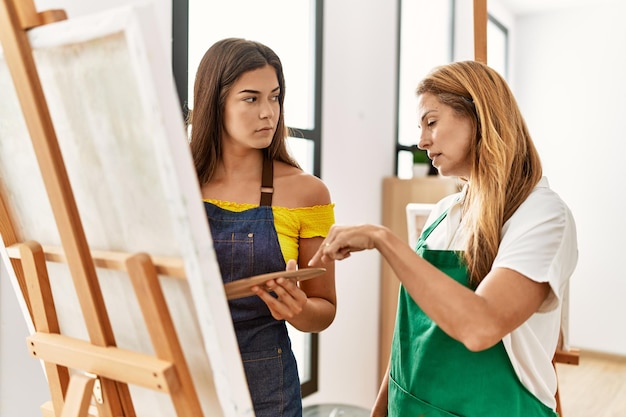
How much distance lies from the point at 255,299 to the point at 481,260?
1.54 ft

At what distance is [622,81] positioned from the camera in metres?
4.93

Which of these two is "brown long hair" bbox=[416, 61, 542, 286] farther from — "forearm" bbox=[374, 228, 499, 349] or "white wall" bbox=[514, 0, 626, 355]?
"white wall" bbox=[514, 0, 626, 355]

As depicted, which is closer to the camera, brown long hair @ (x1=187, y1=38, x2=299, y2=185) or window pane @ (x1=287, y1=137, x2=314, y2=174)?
brown long hair @ (x1=187, y1=38, x2=299, y2=185)

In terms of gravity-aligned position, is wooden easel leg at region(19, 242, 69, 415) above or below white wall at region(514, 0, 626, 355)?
above

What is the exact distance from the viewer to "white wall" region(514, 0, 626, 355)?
493 cm

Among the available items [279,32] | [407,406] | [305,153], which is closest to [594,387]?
[305,153]

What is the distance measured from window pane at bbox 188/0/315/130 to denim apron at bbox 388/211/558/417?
1.22 metres

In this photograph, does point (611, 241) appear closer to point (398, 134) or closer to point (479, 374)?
point (398, 134)

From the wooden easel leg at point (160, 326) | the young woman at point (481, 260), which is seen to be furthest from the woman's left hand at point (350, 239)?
the wooden easel leg at point (160, 326)

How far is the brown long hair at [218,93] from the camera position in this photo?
1279mm

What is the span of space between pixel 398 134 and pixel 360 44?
0.69 metres

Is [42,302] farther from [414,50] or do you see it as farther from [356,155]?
[414,50]

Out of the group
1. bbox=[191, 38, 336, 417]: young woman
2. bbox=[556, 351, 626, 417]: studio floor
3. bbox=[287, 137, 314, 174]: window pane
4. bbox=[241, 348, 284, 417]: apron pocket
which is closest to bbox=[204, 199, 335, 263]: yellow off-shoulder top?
bbox=[191, 38, 336, 417]: young woman

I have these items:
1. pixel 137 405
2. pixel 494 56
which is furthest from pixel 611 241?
pixel 137 405
